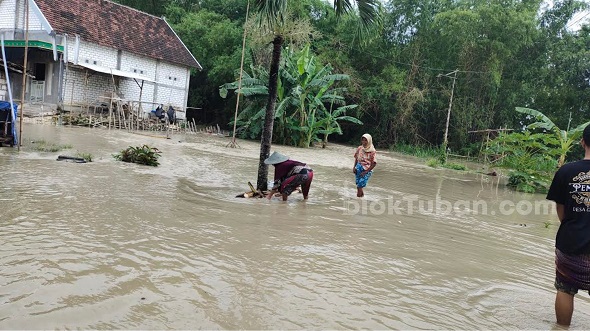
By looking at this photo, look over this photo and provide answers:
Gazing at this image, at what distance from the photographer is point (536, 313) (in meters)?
3.89

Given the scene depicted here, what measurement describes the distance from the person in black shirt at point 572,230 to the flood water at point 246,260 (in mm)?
361

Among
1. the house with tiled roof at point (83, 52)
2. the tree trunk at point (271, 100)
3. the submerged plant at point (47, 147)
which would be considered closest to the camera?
the tree trunk at point (271, 100)

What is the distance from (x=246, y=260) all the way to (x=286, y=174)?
3707mm

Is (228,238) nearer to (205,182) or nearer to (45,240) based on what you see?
(45,240)

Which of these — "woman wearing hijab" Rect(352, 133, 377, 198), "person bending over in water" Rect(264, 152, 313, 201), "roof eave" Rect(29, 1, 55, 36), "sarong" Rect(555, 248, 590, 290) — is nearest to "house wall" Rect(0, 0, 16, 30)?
"roof eave" Rect(29, 1, 55, 36)

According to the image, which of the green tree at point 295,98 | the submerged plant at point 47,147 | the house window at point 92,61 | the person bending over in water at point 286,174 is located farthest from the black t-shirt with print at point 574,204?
the house window at point 92,61

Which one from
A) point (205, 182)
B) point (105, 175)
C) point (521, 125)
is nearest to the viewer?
point (105, 175)

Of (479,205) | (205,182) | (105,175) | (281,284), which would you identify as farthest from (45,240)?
(479,205)

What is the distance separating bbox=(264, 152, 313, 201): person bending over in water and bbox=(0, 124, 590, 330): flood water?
319 mm

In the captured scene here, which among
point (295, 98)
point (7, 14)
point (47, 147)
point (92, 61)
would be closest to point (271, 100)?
point (47, 147)

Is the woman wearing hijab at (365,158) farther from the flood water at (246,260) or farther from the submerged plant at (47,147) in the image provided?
the submerged plant at (47,147)

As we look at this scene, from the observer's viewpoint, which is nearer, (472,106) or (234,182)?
(234,182)

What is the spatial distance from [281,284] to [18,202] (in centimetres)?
407

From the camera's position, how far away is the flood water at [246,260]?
11.1 feet
